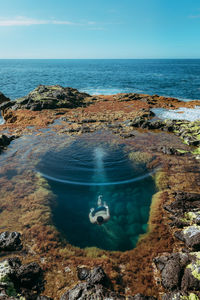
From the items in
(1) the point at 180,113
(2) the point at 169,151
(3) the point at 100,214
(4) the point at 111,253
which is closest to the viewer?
(4) the point at 111,253

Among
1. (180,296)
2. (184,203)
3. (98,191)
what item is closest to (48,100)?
(98,191)

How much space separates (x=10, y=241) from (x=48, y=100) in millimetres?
25948

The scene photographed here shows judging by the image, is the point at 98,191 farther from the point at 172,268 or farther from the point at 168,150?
the point at 168,150

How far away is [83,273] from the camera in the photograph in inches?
277

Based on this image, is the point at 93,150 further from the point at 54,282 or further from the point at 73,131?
the point at 54,282

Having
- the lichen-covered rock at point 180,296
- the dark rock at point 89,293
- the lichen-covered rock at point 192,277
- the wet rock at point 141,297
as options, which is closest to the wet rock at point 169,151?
the lichen-covered rock at point 192,277

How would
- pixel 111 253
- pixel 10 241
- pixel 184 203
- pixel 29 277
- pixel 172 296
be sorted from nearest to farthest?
pixel 172 296, pixel 29 277, pixel 111 253, pixel 10 241, pixel 184 203

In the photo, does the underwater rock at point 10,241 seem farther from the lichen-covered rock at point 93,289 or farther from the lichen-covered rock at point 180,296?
the lichen-covered rock at point 180,296

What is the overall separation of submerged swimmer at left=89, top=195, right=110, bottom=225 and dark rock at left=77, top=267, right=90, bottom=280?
271 centimetres

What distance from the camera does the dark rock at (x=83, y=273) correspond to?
22.7 ft

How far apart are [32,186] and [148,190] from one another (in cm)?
753

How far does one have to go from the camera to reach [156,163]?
14.8 meters

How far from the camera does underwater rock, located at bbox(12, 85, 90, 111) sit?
2939 cm

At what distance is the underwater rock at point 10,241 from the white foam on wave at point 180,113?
24104 millimetres
